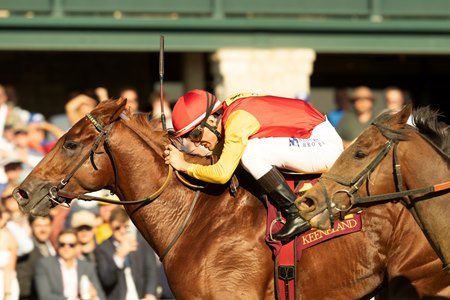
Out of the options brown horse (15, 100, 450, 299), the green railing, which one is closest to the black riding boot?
brown horse (15, 100, 450, 299)

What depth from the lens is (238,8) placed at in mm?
12102

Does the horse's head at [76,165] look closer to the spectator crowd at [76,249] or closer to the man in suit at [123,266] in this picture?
the spectator crowd at [76,249]

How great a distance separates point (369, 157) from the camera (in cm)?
598

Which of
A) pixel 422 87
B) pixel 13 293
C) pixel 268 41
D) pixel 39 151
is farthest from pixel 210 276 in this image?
pixel 422 87

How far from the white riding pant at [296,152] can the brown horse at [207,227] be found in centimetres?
29

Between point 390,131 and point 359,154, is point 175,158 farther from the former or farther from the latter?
point 390,131

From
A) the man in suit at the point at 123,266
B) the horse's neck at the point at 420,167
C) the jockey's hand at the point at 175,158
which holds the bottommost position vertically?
the man in suit at the point at 123,266

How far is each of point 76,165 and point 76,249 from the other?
8.08 ft

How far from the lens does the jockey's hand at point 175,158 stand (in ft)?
22.1

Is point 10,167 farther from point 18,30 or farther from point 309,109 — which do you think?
point 309,109

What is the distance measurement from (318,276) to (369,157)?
3.32ft

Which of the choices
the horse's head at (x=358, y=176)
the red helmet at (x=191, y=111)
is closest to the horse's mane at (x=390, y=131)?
the horse's head at (x=358, y=176)

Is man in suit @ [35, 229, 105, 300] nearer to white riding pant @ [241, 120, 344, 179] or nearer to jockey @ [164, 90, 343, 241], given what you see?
jockey @ [164, 90, 343, 241]

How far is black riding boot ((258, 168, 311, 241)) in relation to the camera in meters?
6.46
